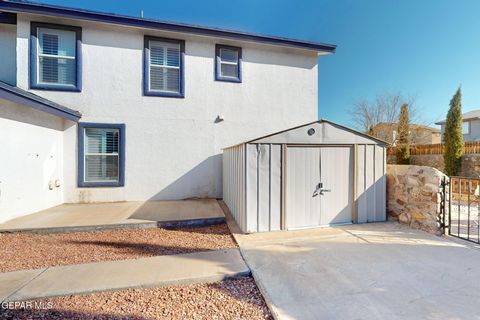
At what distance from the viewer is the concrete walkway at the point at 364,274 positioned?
2.64 m

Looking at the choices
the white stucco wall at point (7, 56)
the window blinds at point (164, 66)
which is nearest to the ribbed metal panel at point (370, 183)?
the window blinds at point (164, 66)

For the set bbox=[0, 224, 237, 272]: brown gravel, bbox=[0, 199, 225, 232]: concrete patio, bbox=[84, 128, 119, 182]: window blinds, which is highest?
bbox=[84, 128, 119, 182]: window blinds

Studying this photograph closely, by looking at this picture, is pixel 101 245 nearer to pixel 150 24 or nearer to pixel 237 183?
pixel 237 183

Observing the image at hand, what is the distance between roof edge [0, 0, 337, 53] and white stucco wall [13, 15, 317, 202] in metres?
0.28

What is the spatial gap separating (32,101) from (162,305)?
6.21 m

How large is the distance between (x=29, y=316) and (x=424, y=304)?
180 inches

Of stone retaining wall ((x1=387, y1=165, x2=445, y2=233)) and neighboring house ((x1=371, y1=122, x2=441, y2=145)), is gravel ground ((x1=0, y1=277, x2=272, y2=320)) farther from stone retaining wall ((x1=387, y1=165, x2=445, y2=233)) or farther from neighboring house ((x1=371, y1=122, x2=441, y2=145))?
neighboring house ((x1=371, y1=122, x2=441, y2=145))

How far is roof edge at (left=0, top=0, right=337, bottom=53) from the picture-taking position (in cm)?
674

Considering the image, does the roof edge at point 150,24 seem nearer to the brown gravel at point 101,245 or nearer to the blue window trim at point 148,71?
the blue window trim at point 148,71

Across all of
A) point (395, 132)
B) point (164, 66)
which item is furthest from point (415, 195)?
point (395, 132)

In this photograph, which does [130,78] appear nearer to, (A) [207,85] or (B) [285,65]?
(A) [207,85]

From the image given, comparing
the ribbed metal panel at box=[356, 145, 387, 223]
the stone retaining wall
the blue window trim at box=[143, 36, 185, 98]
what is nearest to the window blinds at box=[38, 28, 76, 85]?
the blue window trim at box=[143, 36, 185, 98]

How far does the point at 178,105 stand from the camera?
323 inches

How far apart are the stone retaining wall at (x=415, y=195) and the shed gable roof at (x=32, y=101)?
9.54 metres
